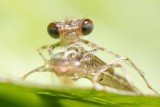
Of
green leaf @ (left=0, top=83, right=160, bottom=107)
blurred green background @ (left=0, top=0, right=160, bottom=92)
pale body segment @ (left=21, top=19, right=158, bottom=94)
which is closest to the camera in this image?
green leaf @ (left=0, top=83, right=160, bottom=107)

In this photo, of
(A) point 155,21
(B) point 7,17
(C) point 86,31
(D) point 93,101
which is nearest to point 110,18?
(A) point 155,21

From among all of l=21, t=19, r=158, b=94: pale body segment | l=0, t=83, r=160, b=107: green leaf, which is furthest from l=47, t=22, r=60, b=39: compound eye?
l=0, t=83, r=160, b=107: green leaf

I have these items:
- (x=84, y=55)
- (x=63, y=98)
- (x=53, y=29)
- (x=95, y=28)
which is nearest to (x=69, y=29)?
(x=53, y=29)

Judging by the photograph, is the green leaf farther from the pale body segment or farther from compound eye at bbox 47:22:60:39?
compound eye at bbox 47:22:60:39

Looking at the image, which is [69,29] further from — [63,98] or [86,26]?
[63,98]

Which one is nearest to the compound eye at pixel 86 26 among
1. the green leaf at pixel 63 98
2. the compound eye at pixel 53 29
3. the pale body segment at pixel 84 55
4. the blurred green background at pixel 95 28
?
the pale body segment at pixel 84 55

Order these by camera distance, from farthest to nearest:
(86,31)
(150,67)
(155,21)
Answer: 1. (155,21)
2. (150,67)
3. (86,31)

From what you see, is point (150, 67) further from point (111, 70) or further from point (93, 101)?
point (93, 101)
